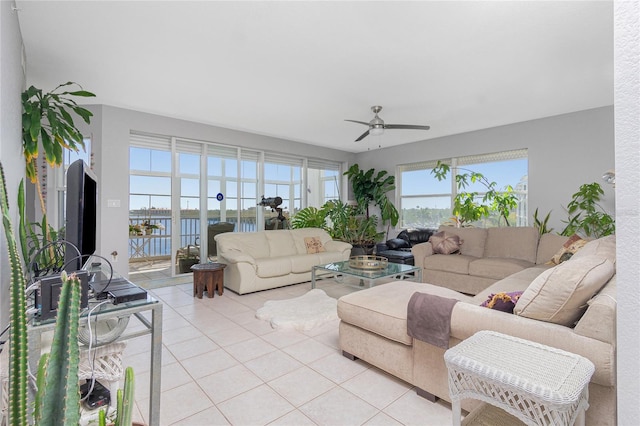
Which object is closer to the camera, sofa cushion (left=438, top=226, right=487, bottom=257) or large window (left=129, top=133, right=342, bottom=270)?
sofa cushion (left=438, top=226, right=487, bottom=257)

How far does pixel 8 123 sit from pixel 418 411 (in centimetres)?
276

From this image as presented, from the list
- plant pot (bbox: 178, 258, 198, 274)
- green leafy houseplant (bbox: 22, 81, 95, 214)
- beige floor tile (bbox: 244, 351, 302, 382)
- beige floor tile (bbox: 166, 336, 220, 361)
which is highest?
green leafy houseplant (bbox: 22, 81, 95, 214)

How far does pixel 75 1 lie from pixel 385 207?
573 cm

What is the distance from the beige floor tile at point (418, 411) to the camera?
168 cm

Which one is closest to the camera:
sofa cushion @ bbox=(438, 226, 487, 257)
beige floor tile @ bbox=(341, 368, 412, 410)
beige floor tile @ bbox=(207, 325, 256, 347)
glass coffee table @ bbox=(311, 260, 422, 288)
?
beige floor tile @ bbox=(341, 368, 412, 410)

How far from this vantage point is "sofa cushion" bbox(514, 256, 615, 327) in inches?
55.8

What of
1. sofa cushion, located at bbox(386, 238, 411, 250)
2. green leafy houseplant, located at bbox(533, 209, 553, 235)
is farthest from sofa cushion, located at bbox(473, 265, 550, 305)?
sofa cushion, located at bbox(386, 238, 411, 250)

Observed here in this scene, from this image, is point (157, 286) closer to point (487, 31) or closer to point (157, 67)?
point (157, 67)

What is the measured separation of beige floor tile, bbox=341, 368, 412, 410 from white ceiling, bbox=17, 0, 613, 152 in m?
2.53

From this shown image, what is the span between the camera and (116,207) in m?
4.37

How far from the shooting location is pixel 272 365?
2.29 meters

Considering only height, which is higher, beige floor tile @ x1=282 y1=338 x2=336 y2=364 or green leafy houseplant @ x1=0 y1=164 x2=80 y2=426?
green leafy houseplant @ x1=0 y1=164 x2=80 y2=426

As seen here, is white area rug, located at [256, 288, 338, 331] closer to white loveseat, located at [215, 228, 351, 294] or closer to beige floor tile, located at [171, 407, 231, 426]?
white loveseat, located at [215, 228, 351, 294]

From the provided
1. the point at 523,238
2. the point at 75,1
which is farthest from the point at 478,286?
the point at 75,1
